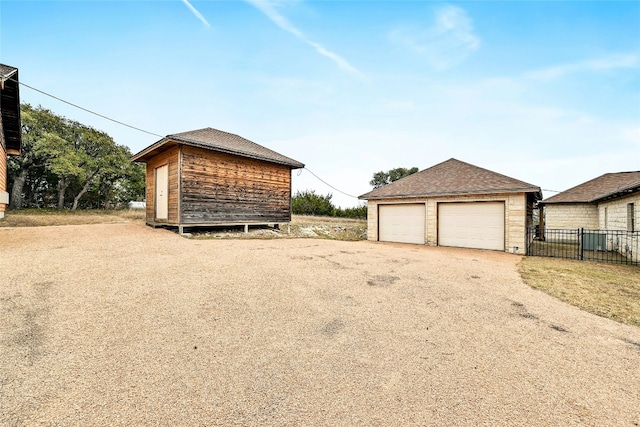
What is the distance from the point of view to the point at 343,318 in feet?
12.5

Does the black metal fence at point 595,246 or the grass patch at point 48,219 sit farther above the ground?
the grass patch at point 48,219

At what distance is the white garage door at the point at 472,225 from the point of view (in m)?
11.3

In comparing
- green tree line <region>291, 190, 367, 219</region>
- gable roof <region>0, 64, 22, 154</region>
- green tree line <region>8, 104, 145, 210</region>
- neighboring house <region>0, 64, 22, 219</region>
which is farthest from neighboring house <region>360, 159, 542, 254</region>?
green tree line <region>8, 104, 145, 210</region>

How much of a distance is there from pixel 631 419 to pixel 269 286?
453 centimetres

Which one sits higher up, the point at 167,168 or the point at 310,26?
the point at 310,26

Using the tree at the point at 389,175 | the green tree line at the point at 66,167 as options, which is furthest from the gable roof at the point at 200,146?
the tree at the point at 389,175

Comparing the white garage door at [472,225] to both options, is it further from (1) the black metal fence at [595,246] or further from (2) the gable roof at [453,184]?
(1) the black metal fence at [595,246]

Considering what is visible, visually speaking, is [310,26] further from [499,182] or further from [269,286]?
[269,286]

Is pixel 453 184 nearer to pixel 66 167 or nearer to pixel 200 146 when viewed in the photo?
pixel 200 146

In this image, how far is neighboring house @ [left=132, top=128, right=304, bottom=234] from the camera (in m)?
10.5

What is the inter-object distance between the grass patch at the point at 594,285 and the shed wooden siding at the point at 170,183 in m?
11.9

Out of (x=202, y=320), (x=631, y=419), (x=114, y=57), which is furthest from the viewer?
(x=114, y=57)

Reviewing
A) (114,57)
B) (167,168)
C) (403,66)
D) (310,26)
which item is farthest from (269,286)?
(114,57)

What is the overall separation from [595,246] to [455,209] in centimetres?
732
